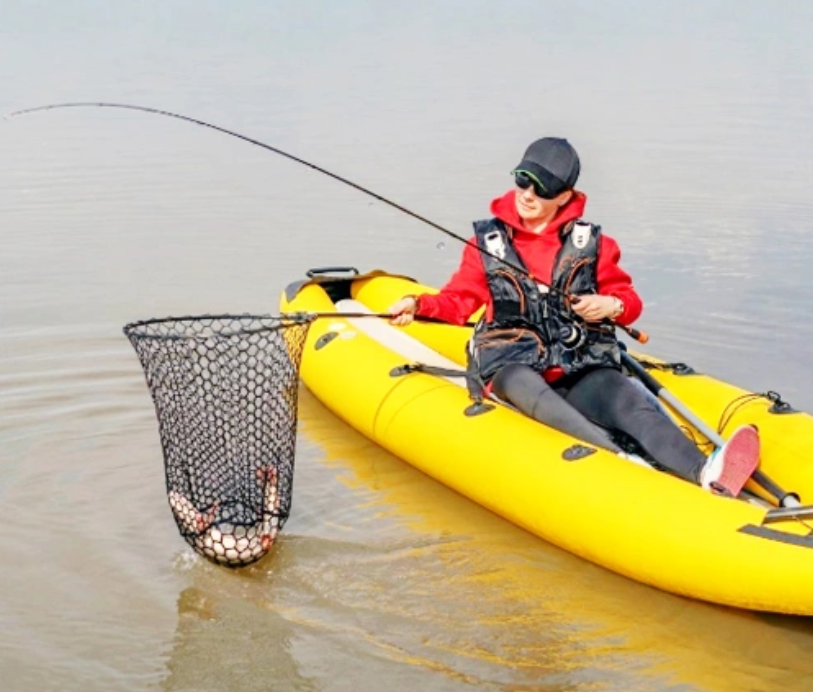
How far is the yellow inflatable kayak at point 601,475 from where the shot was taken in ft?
13.8

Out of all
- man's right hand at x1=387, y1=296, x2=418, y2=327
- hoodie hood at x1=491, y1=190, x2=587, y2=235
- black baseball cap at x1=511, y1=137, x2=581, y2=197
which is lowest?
man's right hand at x1=387, y1=296, x2=418, y2=327

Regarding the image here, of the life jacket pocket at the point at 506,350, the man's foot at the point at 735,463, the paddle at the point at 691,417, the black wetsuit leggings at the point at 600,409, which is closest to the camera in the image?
the man's foot at the point at 735,463

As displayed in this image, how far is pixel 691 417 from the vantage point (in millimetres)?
5262

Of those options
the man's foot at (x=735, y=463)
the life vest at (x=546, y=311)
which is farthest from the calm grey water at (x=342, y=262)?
the life vest at (x=546, y=311)

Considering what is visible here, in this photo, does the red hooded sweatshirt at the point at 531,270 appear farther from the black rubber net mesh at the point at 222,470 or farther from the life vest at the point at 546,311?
the black rubber net mesh at the point at 222,470

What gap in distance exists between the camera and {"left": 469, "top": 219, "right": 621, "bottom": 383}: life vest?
207 inches

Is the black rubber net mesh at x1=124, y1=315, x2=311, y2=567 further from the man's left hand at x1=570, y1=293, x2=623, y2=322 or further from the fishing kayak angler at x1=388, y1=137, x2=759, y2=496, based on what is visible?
the man's left hand at x1=570, y1=293, x2=623, y2=322

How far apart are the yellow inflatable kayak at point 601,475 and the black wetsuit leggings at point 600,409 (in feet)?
0.28

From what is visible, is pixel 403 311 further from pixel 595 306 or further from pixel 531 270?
pixel 595 306

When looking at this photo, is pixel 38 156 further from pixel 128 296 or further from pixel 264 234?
pixel 128 296

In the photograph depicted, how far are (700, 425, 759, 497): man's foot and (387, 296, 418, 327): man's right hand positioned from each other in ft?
4.34

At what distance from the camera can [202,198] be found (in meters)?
10.6

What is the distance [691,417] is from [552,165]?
1093mm

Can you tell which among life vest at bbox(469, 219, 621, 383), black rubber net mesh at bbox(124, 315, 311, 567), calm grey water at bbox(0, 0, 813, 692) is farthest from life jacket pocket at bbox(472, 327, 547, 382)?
black rubber net mesh at bbox(124, 315, 311, 567)
